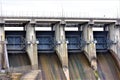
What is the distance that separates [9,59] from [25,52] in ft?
5.82

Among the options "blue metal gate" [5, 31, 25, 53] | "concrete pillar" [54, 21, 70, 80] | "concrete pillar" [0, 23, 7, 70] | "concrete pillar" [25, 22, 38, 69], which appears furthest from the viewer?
"blue metal gate" [5, 31, 25, 53]

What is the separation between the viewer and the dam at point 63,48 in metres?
29.8

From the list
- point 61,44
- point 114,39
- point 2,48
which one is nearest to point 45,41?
point 61,44

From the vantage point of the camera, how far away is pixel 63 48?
3108 cm

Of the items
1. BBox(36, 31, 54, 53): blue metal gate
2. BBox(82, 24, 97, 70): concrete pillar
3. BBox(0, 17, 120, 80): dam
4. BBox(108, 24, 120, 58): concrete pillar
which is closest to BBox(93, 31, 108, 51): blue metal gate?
BBox(0, 17, 120, 80): dam

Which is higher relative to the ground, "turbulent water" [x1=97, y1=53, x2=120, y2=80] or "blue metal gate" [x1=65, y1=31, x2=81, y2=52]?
"blue metal gate" [x1=65, y1=31, x2=81, y2=52]

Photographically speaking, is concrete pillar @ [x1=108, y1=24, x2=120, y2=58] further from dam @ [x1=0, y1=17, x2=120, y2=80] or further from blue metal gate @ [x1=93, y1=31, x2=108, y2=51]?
blue metal gate @ [x1=93, y1=31, x2=108, y2=51]

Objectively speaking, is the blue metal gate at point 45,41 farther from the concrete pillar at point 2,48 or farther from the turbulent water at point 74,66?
the concrete pillar at point 2,48

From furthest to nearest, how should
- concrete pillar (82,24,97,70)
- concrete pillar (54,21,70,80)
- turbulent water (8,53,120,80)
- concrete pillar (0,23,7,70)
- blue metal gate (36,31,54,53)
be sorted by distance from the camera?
blue metal gate (36,31,54,53) → concrete pillar (82,24,97,70) → concrete pillar (54,21,70,80) → turbulent water (8,53,120,80) → concrete pillar (0,23,7,70)

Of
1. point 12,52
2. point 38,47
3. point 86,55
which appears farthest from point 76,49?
point 12,52

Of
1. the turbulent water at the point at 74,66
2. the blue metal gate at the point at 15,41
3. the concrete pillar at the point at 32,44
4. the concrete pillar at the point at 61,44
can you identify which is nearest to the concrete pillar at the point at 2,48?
the blue metal gate at the point at 15,41

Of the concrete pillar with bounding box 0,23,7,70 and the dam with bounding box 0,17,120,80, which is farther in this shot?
the dam with bounding box 0,17,120,80

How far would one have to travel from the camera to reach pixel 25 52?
31.2 metres

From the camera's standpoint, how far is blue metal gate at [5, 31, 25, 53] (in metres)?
31.2
